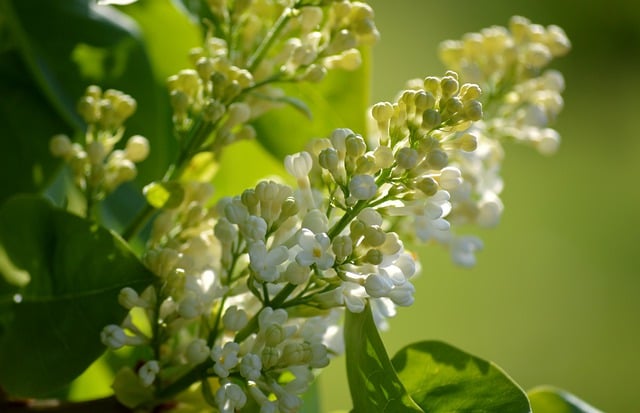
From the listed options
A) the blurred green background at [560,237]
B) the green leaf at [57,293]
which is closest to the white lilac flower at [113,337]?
the green leaf at [57,293]

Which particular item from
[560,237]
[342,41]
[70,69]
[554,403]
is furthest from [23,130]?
[560,237]

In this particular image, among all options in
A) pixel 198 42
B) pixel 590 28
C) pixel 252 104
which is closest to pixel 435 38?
pixel 590 28

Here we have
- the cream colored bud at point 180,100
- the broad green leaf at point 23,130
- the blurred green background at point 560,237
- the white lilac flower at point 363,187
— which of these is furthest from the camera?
the blurred green background at point 560,237

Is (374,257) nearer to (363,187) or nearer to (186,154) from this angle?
(363,187)

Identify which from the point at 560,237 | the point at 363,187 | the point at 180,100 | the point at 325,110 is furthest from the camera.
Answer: the point at 560,237

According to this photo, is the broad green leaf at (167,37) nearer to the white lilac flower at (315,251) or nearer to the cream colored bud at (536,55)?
the cream colored bud at (536,55)

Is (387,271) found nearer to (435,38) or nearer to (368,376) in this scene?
(368,376)
